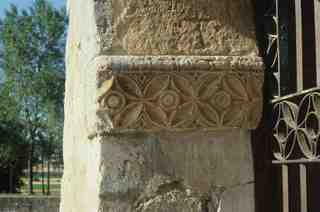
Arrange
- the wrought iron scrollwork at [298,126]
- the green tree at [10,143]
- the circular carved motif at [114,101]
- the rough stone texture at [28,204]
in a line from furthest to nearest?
the green tree at [10,143] < the rough stone texture at [28,204] < the circular carved motif at [114,101] < the wrought iron scrollwork at [298,126]

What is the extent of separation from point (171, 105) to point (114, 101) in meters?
0.17

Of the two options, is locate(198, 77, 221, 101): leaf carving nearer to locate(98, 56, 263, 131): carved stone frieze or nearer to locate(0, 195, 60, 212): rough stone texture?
locate(98, 56, 263, 131): carved stone frieze

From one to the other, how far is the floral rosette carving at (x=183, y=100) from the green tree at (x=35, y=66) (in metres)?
27.7

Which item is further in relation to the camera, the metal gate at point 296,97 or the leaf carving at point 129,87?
the leaf carving at point 129,87

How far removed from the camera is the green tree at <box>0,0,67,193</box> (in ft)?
95.3

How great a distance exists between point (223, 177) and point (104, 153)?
0.37m

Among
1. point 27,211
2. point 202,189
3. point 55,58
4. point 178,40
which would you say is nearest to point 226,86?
point 178,40

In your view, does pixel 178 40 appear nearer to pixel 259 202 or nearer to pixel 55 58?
pixel 259 202

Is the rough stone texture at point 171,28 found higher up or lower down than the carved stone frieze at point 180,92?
higher up

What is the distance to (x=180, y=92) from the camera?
5.58ft

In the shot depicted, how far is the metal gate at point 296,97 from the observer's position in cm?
154

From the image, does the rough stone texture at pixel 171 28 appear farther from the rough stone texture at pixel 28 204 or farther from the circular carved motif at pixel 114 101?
the rough stone texture at pixel 28 204

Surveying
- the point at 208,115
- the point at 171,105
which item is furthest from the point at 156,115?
the point at 208,115

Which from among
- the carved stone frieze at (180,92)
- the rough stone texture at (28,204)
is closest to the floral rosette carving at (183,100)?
the carved stone frieze at (180,92)
